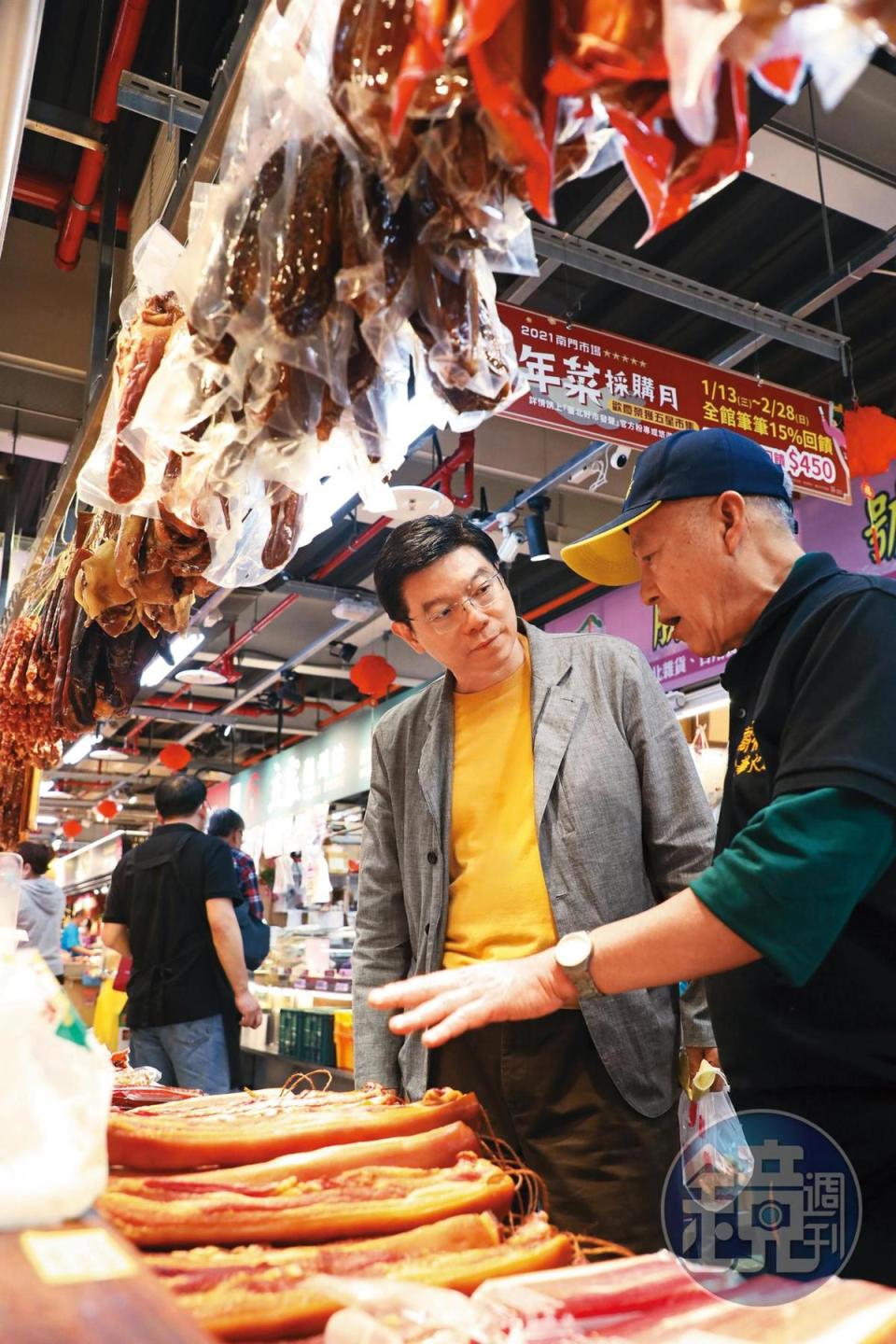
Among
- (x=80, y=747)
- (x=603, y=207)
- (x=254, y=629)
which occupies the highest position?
(x=603, y=207)

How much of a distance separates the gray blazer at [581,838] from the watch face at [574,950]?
0.67 meters

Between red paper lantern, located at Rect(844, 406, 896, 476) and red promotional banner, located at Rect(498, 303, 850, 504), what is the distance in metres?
0.41

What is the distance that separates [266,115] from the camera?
1.47 metres

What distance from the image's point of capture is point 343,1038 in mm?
7086

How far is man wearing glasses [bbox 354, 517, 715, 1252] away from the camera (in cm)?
200

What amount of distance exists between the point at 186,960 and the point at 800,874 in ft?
14.6

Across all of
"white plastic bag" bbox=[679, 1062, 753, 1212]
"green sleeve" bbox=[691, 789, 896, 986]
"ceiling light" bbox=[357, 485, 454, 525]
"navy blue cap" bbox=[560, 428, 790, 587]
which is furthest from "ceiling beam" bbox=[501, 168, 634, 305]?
"green sleeve" bbox=[691, 789, 896, 986]

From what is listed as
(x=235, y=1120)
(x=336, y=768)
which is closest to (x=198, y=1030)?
(x=235, y=1120)

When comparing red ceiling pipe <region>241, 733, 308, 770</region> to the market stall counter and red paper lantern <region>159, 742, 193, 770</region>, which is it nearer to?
red paper lantern <region>159, 742, 193, 770</region>

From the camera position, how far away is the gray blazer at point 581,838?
2.06 m

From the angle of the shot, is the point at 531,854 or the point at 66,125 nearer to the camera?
the point at 531,854

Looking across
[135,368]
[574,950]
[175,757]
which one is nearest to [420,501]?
[135,368]

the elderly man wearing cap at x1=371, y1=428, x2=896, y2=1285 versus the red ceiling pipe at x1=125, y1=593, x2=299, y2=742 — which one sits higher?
the red ceiling pipe at x1=125, y1=593, x2=299, y2=742

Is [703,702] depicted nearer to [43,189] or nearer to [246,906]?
[246,906]
